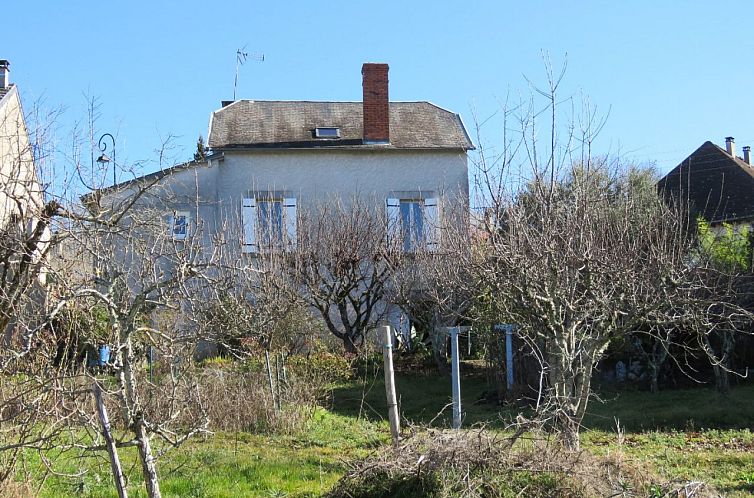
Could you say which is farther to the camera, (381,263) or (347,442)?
(381,263)

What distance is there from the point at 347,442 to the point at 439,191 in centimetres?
1120

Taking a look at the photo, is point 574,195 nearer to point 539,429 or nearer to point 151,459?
point 539,429

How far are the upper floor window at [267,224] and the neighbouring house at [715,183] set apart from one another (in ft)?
35.5

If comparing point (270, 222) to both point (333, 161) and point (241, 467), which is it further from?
point (241, 467)

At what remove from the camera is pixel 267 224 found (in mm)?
17531

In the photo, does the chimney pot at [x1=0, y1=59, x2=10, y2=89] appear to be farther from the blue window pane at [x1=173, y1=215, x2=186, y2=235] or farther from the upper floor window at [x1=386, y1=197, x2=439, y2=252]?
the upper floor window at [x1=386, y1=197, x2=439, y2=252]

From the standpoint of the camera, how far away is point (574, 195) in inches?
331

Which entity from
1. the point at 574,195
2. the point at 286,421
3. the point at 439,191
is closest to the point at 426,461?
the point at 574,195

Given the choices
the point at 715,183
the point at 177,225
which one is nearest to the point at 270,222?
the point at 177,225

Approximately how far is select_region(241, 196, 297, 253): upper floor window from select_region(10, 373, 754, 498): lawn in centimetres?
420

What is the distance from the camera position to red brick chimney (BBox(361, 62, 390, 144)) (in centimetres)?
2041

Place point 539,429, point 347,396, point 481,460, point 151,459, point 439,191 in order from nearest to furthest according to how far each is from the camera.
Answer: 1. point 151,459
2. point 481,460
3. point 539,429
4. point 347,396
5. point 439,191

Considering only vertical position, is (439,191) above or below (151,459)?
above

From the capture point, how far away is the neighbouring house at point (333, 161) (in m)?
19.3
